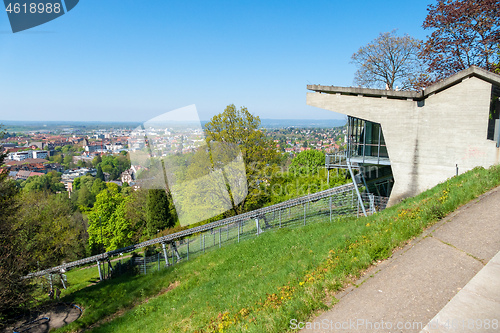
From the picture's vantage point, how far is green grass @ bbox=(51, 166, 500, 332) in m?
5.56

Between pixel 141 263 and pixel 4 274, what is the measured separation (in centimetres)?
778

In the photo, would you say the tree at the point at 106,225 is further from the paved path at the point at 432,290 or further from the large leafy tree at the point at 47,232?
the paved path at the point at 432,290

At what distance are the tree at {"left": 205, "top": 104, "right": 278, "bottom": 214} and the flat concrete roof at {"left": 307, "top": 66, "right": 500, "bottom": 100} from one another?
26.3ft

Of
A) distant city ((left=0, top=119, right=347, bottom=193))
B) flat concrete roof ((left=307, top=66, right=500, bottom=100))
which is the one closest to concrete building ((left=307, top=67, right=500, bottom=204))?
flat concrete roof ((left=307, top=66, right=500, bottom=100))

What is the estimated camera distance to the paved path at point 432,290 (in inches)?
164

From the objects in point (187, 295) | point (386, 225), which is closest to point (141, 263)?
point (187, 295)

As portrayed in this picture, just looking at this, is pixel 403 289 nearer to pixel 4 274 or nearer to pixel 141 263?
pixel 4 274

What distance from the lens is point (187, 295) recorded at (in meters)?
10.1

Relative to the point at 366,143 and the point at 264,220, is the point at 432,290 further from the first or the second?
the point at 264,220

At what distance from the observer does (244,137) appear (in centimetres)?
2167

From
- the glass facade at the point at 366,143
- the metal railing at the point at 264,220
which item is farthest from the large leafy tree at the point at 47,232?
the glass facade at the point at 366,143

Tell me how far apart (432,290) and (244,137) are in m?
17.7

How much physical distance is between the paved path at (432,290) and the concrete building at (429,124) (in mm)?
6455

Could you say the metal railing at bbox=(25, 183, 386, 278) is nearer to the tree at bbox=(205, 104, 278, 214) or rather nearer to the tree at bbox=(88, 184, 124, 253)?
the tree at bbox=(205, 104, 278, 214)
